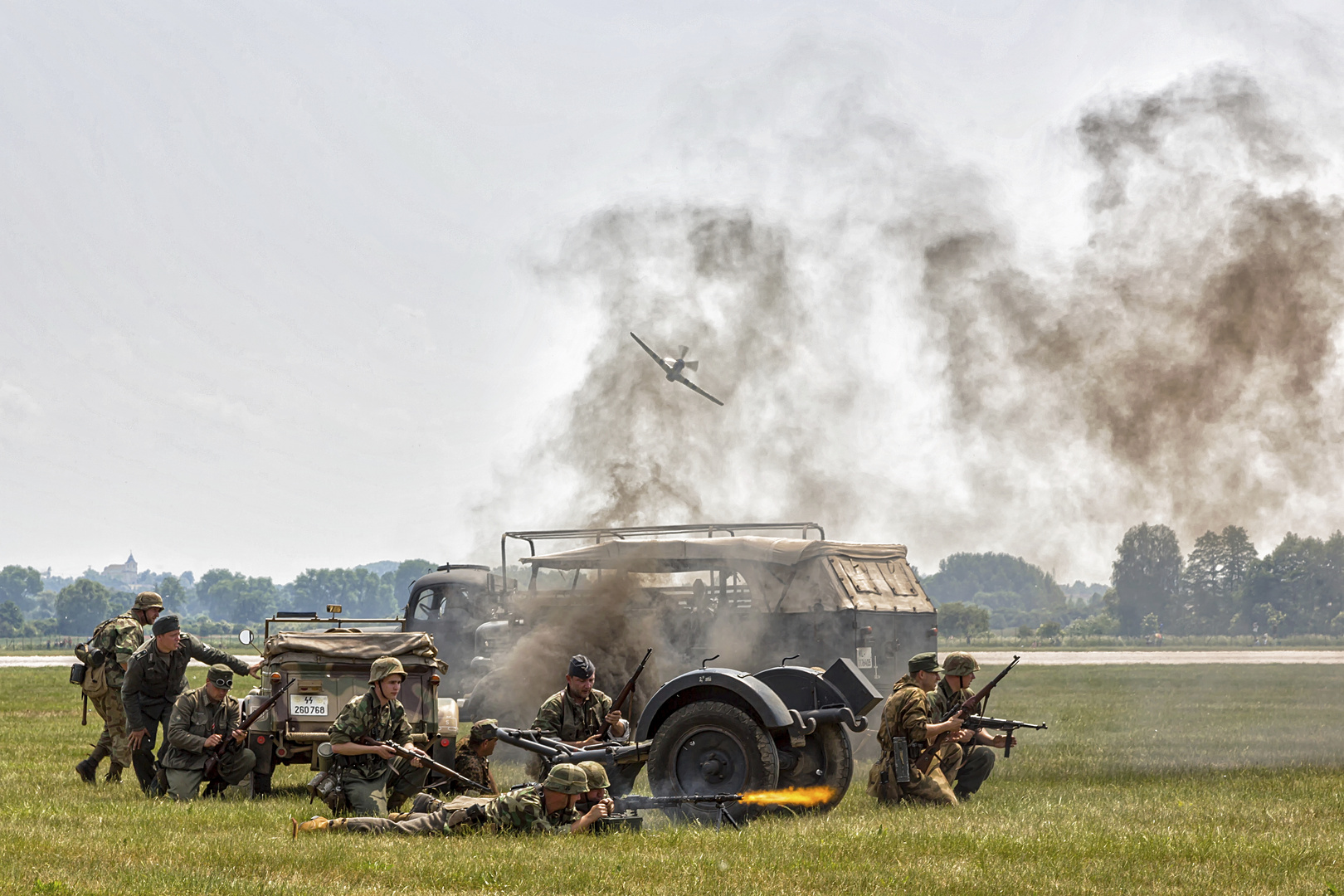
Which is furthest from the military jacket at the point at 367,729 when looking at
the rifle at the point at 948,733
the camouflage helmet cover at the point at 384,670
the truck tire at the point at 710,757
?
the rifle at the point at 948,733

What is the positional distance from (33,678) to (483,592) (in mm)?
26728

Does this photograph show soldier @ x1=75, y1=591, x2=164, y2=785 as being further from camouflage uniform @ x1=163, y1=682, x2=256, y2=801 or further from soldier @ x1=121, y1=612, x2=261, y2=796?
camouflage uniform @ x1=163, y1=682, x2=256, y2=801

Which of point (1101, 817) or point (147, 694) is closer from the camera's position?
point (1101, 817)

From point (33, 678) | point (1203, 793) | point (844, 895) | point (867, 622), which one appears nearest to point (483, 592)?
point (867, 622)

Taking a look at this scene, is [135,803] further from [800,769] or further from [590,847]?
[800,769]

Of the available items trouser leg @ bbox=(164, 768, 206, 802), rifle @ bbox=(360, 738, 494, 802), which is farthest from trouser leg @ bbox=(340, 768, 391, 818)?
trouser leg @ bbox=(164, 768, 206, 802)

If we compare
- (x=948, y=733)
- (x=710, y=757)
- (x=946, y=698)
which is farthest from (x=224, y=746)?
(x=946, y=698)

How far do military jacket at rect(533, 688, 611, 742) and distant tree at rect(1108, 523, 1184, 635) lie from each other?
18542 millimetres

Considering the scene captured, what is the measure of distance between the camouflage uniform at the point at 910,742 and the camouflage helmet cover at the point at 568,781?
3.21 meters

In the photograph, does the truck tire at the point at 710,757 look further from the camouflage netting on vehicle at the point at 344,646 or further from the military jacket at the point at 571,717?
the camouflage netting on vehicle at the point at 344,646

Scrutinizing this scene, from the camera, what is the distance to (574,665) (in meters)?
11.9

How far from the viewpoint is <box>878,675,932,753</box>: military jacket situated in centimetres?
1203

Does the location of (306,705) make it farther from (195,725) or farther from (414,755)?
(414,755)

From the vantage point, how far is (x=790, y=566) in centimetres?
1570
